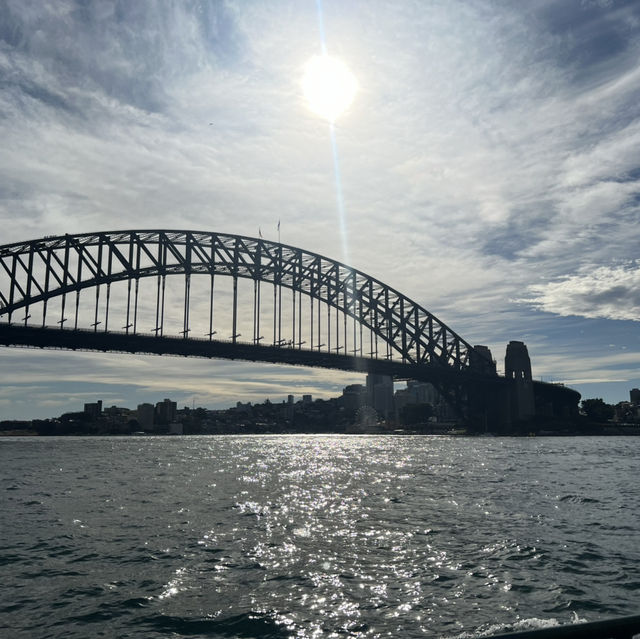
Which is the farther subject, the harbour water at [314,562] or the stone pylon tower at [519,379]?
the stone pylon tower at [519,379]

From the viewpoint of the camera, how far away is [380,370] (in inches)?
4577

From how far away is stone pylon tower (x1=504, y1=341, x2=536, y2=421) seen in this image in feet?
→ 434

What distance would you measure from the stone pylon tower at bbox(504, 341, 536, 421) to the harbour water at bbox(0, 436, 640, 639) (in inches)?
4336

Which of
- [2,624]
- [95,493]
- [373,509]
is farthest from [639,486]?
[2,624]

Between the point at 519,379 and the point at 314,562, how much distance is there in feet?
422

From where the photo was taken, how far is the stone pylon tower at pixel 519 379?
13225cm

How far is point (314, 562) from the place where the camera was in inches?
543

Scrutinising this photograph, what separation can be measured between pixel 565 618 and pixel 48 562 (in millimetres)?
11241

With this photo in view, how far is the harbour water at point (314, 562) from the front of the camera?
9.92m

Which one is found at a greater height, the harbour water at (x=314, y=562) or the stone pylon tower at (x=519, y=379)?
the stone pylon tower at (x=519, y=379)

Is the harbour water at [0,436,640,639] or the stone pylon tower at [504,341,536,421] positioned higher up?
the stone pylon tower at [504,341,536,421]

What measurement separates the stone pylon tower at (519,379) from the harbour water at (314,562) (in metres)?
110

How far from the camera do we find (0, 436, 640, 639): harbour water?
9922 mm

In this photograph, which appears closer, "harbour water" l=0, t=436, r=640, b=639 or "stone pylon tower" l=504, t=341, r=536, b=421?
"harbour water" l=0, t=436, r=640, b=639
